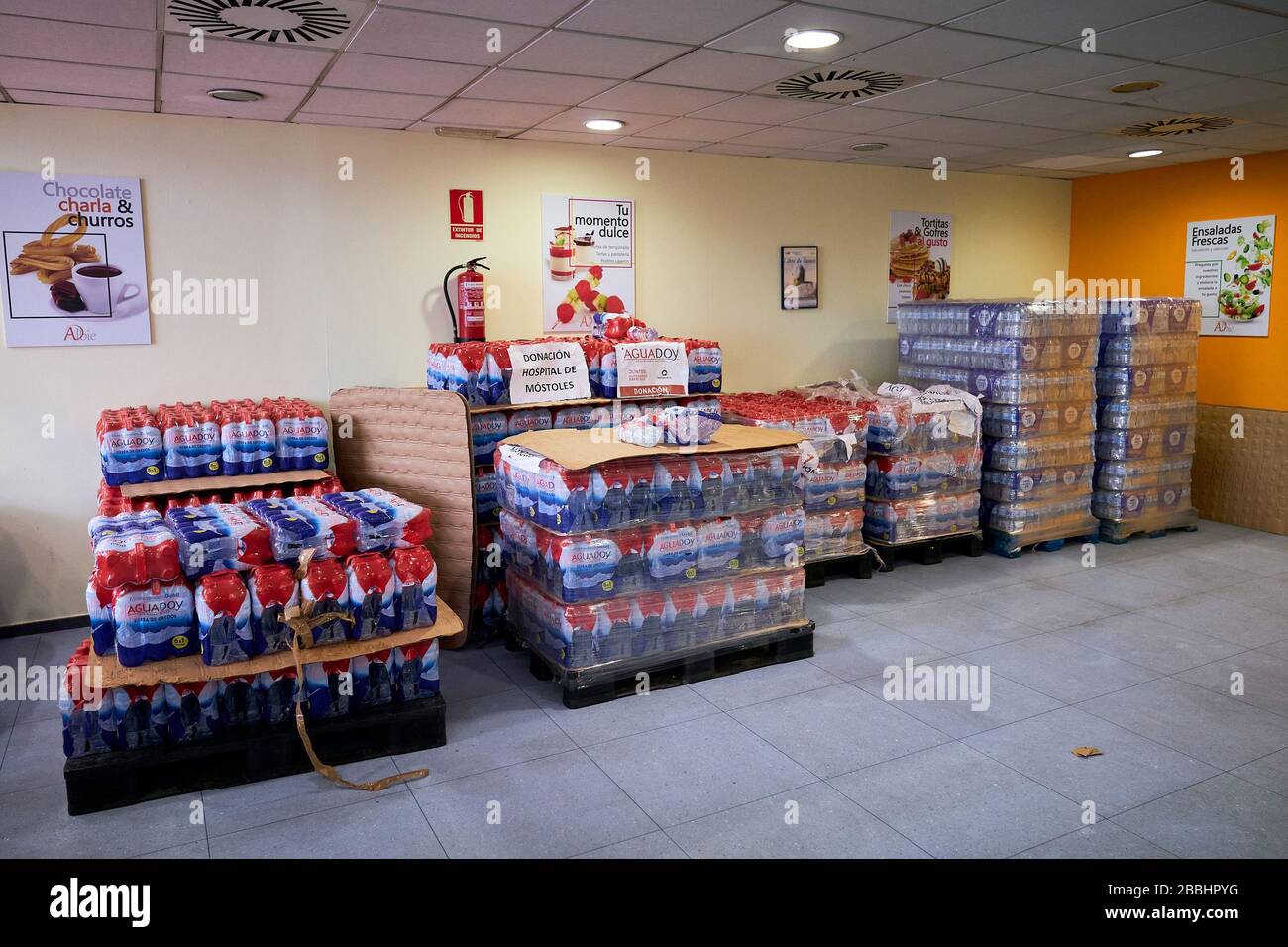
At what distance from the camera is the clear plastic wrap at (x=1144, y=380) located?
6836 millimetres

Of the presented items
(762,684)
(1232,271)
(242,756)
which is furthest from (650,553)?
(1232,271)

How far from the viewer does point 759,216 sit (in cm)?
707

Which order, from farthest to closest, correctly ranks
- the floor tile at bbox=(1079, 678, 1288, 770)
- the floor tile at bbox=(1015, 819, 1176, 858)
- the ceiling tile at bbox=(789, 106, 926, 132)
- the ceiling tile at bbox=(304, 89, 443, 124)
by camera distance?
the ceiling tile at bbox=(789, 106, 926, 132), the ceiling tile at bbox=(304, 89, 443, 124), the floor tile at bbox=(1079, 678, 1288, 770), the floor tile at bbox=(1015, 819, 1176, 858)

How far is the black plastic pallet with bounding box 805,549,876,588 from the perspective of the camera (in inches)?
235

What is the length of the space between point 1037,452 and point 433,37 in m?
4.95

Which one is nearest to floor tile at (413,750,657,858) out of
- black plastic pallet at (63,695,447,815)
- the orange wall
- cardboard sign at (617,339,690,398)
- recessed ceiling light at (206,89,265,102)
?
black plastic pallet at (63,695,447,815)

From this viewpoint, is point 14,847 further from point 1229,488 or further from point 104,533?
point 1229,488

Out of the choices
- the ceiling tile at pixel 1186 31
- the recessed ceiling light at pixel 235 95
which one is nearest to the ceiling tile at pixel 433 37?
the recessed ceiling light at pixel 235 95

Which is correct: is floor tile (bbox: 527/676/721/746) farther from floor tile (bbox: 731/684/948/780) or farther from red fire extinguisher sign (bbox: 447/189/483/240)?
red fire extinguisher sign (bbox: 447/189/483/240)

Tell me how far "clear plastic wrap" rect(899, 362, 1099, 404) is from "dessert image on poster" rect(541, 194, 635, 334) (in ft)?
8.44

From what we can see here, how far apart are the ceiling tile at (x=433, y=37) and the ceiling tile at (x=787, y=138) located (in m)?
2.37

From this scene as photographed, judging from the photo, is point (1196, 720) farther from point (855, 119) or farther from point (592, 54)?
point (592, 54)

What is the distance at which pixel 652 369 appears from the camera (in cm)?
567
